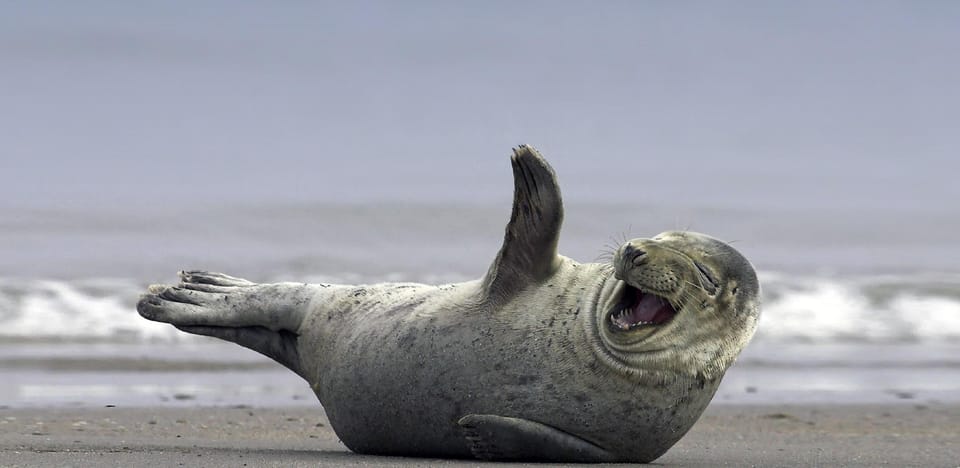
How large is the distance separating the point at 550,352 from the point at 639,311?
393 millimetres

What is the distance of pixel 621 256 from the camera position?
18.9 ft

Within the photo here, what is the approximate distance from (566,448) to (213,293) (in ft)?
8.75

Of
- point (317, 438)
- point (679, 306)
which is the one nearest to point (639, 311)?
point (679, 306)

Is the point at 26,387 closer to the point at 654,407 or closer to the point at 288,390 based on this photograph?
the point at 288,390

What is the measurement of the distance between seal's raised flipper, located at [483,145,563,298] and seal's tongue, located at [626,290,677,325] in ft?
1.46

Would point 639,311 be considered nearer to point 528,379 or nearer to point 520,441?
point 528,379

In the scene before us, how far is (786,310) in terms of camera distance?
20.0 m

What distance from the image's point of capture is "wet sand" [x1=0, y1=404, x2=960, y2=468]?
598cm

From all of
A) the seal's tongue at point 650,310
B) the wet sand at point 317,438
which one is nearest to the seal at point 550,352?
the seal's tongue at point 650,310

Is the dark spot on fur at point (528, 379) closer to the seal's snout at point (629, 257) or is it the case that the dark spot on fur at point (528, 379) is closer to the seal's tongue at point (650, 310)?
the seal's tongue at point (650, 310)

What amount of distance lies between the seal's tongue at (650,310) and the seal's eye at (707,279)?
6.5 inches

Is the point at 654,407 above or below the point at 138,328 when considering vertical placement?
below

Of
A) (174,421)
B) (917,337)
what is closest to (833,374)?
(917,337)

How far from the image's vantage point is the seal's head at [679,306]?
5777mm
